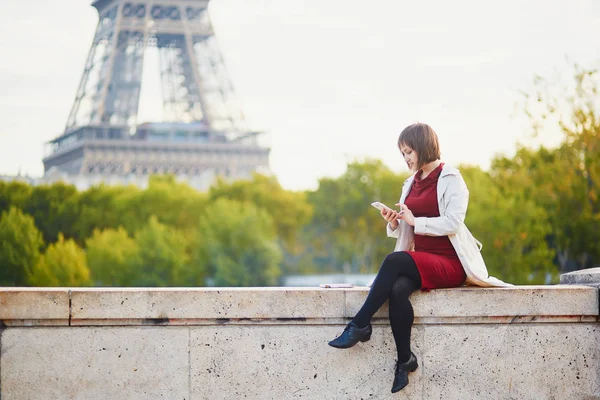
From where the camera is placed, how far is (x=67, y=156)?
7831 centimetres

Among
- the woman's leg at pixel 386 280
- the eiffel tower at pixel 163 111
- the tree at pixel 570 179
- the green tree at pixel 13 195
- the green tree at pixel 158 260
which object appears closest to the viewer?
the woman's leg at pixel 386 280

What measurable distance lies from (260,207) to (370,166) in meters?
7.57

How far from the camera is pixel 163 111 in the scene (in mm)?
81062

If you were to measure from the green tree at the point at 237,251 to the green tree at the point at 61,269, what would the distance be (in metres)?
6.94

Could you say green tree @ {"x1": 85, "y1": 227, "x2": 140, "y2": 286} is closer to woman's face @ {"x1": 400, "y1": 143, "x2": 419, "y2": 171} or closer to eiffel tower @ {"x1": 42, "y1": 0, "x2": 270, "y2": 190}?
eiffel tower @ {"x1": 42, "y1": 0, "x2": 270, "y2": 190}

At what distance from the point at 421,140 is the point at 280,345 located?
5.93 ft

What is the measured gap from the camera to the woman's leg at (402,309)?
6855 mm

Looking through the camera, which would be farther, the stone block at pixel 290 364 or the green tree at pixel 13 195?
the green tree at pixel 13 195

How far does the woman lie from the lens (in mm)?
6875

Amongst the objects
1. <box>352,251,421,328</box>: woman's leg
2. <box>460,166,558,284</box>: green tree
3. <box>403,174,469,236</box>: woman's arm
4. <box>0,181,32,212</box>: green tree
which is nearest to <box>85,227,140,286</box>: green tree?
<box>0,181,32,212</box>: green tree

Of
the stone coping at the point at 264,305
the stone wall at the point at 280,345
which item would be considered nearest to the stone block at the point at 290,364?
the stone wall at the point at 280,345

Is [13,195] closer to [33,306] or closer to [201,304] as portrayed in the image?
[33,306]

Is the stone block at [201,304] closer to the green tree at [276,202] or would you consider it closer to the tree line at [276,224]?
the tree line at [276,224]

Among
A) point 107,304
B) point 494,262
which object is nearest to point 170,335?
point 107,304
